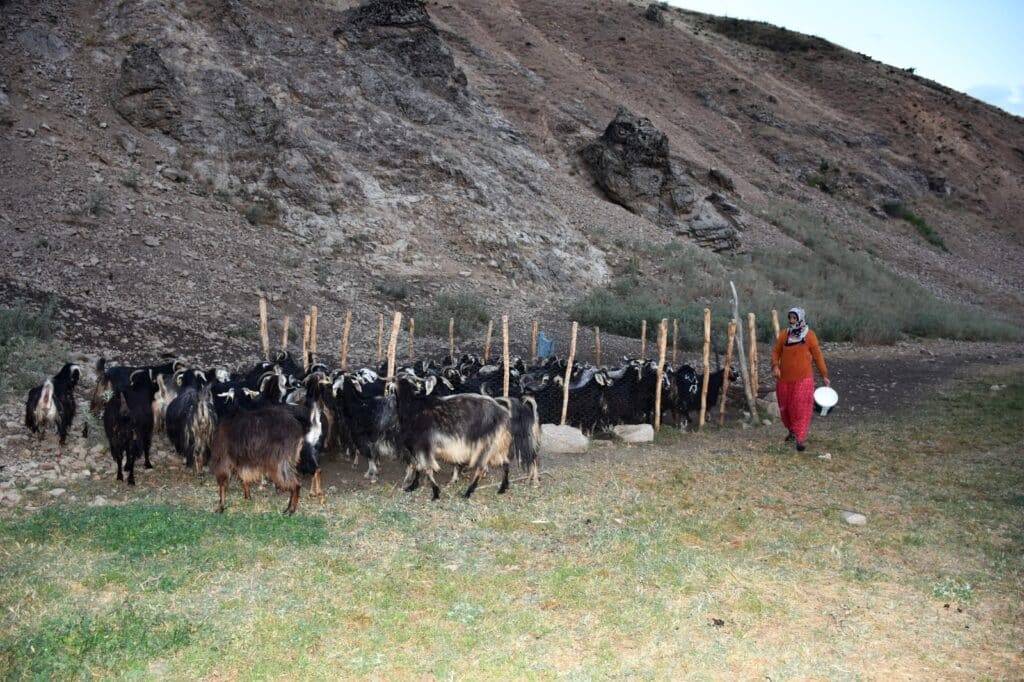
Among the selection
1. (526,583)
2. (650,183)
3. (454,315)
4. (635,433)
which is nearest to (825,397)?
(635,433)

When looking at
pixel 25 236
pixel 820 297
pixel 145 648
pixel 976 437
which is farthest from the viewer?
pixel 820 297

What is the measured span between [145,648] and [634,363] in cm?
946

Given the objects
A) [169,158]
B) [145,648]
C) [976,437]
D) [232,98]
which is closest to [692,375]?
[976,437]

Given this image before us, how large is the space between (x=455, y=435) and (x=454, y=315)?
11120mm

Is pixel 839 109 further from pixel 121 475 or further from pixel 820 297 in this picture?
pixel 121 475

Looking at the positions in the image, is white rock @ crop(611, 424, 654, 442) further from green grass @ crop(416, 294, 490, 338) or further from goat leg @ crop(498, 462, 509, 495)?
green grass @ crop(416, 294, 490, 338)

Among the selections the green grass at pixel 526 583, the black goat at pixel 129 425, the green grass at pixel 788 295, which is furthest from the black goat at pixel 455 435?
the green grass at pixel 788 295

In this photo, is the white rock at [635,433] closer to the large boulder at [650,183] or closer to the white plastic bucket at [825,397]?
the white plastic bucket at [825,397]

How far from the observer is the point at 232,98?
22.8 meters

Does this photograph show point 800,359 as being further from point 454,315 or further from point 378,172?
point 378,172

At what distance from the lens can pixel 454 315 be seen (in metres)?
18.8

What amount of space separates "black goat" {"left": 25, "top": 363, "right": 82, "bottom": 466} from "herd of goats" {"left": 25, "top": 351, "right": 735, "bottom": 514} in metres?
0.01

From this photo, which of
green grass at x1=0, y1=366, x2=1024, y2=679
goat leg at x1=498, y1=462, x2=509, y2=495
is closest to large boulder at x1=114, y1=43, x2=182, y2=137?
green grass at x1=0, y1=366, x2=1024, y2=679

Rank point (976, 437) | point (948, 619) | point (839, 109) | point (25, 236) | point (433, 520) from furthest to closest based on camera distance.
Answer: point (839, 109)
point (25, 236)
point (976, 437)
point (433, 520)
point (948, 619)
